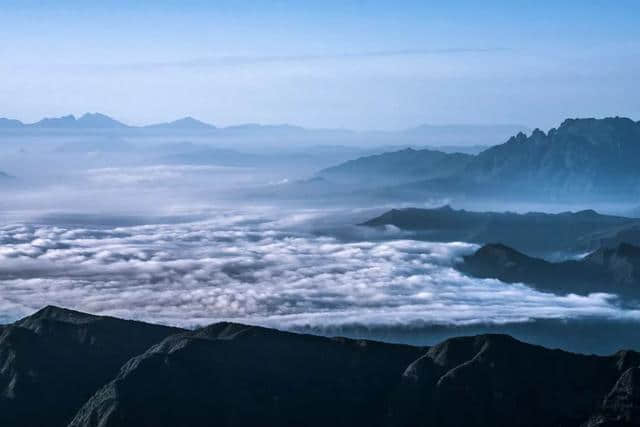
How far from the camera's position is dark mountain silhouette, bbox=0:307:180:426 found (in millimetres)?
82625

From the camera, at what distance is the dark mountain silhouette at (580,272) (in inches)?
7264

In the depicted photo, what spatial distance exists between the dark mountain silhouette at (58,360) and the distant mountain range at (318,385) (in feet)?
0.47

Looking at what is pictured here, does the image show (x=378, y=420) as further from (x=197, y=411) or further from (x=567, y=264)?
(x=567, y=264)

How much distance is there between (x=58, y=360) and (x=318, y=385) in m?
24.3

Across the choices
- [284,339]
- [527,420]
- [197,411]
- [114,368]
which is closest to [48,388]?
[114,368]

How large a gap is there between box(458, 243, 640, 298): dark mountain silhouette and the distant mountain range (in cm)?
10492

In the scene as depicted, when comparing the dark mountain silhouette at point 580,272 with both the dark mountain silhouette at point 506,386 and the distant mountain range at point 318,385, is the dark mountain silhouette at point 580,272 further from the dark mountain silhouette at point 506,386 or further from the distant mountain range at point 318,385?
the distant mountain range at point 318,385

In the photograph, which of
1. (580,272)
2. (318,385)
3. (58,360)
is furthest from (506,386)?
(580,272)

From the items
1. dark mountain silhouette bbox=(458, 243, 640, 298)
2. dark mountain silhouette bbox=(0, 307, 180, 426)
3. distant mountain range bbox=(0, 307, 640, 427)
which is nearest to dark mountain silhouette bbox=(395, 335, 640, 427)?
distant mountain range bbox=(0, 307, 640, 427)

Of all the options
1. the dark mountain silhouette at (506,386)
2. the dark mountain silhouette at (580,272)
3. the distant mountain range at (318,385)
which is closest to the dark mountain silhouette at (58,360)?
the distant mountain range at (318,385)

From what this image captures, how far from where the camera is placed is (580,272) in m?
192

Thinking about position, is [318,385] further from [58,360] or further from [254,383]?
[58,360]

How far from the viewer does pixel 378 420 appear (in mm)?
79688

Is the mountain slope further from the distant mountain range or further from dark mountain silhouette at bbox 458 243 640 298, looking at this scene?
dark mountain silhouette at bbox 458 243 640 298
